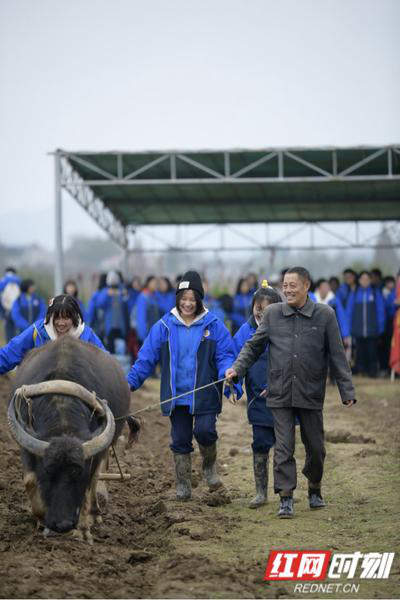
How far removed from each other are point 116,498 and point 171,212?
1691 cm

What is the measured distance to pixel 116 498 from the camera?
9469mm

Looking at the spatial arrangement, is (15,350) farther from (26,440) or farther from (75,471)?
(75,471)

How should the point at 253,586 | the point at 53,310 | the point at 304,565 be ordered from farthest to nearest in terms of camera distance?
the point at 53,310 → the point at 304,565 → the point at 253,586

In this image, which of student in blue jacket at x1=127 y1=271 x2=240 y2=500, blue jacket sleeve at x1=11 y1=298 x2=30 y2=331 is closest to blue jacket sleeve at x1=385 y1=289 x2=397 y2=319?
blue jacket sleeve at x1=11 y1=298 x2=30 y2=331

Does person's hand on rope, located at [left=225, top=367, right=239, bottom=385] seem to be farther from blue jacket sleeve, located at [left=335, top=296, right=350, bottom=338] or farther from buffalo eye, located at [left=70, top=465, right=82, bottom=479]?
blue jacket sleeve, located at [left=335, top=296, right=350, bottom=338]

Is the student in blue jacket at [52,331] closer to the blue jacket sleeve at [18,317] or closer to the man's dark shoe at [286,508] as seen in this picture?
the man's dark shoe at [286,508]

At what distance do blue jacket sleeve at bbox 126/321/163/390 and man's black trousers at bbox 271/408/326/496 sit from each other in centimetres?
130

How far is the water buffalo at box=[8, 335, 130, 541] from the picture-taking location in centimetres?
714

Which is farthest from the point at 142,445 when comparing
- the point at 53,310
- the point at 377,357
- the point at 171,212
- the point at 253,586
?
the point at 171,212

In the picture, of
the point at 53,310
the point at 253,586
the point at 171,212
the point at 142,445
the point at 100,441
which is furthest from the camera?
the point at 171,212

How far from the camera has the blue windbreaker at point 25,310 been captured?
20312 mm

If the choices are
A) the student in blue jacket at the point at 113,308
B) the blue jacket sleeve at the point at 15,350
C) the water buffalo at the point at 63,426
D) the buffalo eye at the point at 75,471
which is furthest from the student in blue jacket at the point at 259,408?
the student in blue jacket at the point at 113,308

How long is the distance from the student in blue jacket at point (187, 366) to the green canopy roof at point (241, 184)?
34.7ft

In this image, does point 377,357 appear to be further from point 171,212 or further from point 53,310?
point 53,310
